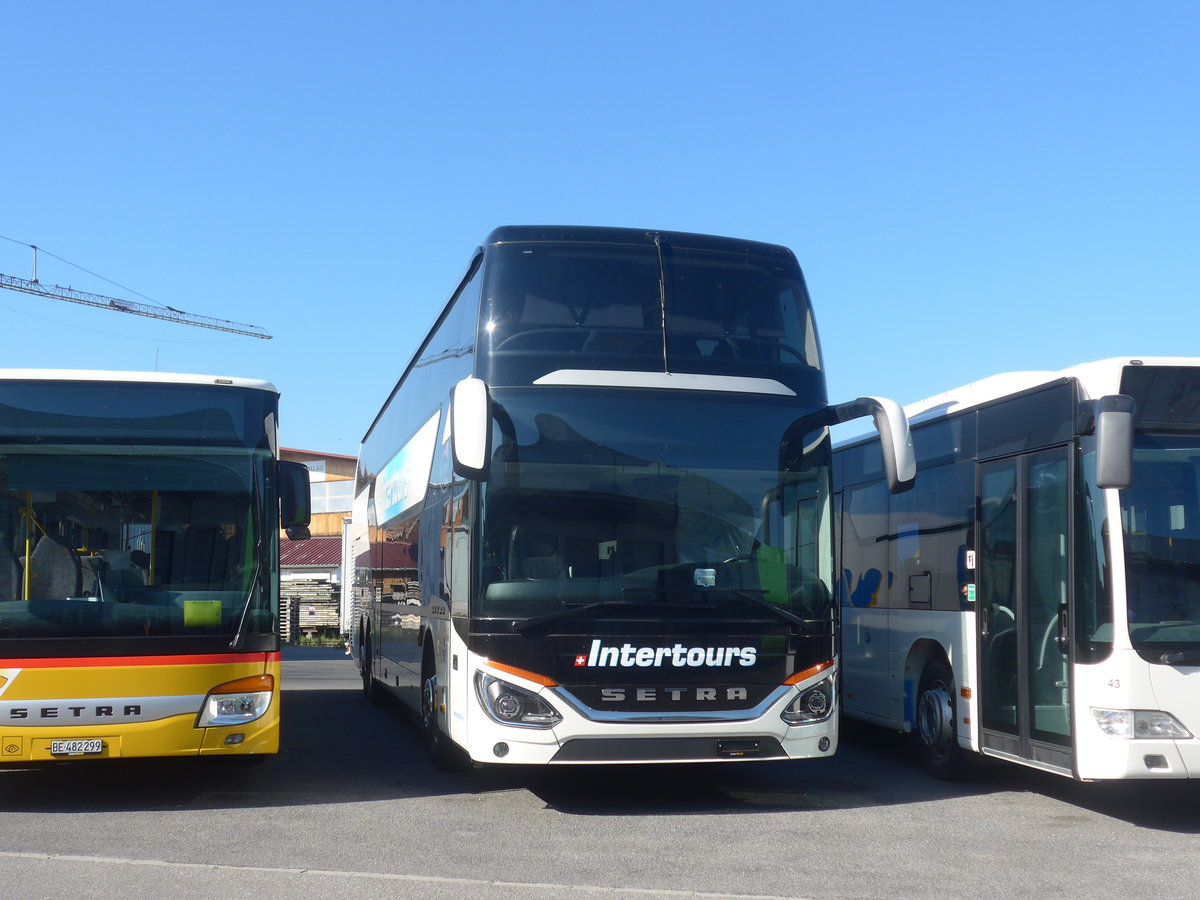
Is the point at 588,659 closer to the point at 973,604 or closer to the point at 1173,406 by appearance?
the point at 973,604

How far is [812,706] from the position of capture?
8.34 m

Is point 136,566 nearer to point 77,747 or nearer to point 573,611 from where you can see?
point 77,747

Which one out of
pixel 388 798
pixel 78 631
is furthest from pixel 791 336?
pixel 78 631

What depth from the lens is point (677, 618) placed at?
8.04 meters

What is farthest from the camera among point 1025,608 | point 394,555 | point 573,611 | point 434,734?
point 394,555

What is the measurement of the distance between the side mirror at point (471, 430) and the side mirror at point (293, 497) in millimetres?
1654

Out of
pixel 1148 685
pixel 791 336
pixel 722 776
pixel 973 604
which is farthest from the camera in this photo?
pixel 722 776

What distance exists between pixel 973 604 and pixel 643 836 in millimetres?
3249

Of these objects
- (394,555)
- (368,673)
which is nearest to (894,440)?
(394,555)

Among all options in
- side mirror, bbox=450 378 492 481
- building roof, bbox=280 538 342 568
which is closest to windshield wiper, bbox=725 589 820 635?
side mirror, bbox=450 378 492 481

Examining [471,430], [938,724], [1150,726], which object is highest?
[471,430]

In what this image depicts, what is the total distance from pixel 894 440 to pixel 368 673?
1019 centimetres

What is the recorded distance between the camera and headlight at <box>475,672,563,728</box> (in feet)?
25.9

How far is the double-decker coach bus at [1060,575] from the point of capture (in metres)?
7.57
